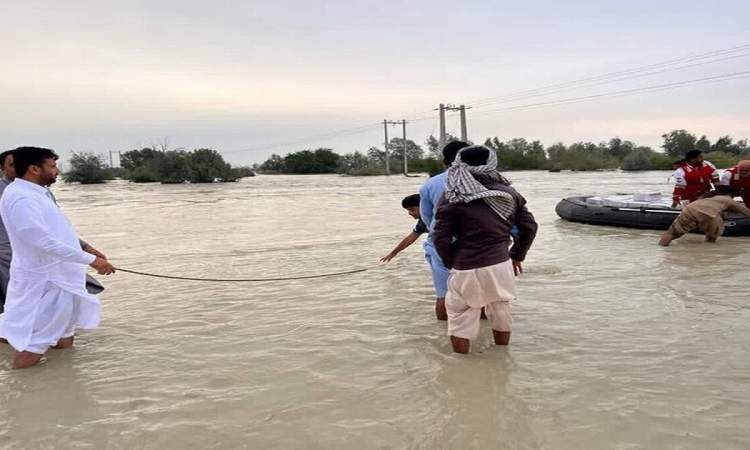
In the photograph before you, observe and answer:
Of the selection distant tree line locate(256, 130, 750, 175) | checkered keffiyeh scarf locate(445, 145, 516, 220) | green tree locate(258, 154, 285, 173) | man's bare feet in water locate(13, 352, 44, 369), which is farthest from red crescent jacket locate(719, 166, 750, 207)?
green tree locate(258, 154, 285, 173)

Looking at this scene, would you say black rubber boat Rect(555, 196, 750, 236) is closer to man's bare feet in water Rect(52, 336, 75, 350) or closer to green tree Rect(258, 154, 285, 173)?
man's bare feet in water Rect(52, 336, 75, 350)

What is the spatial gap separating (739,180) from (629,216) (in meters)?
2.45

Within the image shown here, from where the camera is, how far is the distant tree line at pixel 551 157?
2472 inches

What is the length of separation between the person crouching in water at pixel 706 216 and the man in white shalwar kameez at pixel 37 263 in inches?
326

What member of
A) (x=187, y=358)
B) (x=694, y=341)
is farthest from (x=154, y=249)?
(x=694, y=341)

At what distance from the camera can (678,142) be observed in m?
72.4

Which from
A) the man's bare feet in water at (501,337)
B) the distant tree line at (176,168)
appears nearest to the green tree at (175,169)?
the distant tree line at (176,168)

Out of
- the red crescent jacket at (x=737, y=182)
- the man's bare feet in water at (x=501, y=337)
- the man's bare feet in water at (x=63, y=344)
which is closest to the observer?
the man's bare feet in water at (x=501, y=337)

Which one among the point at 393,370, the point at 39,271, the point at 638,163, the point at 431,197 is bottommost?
the point at 393,370

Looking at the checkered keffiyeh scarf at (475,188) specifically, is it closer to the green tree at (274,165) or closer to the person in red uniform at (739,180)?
the person in red uniform at (739,180)

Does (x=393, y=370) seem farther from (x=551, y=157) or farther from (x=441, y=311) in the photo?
(x=551, y=157)

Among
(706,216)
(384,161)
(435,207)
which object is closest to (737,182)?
(706,216)

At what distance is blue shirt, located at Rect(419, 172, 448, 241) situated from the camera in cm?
449

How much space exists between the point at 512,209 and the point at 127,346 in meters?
3.29
